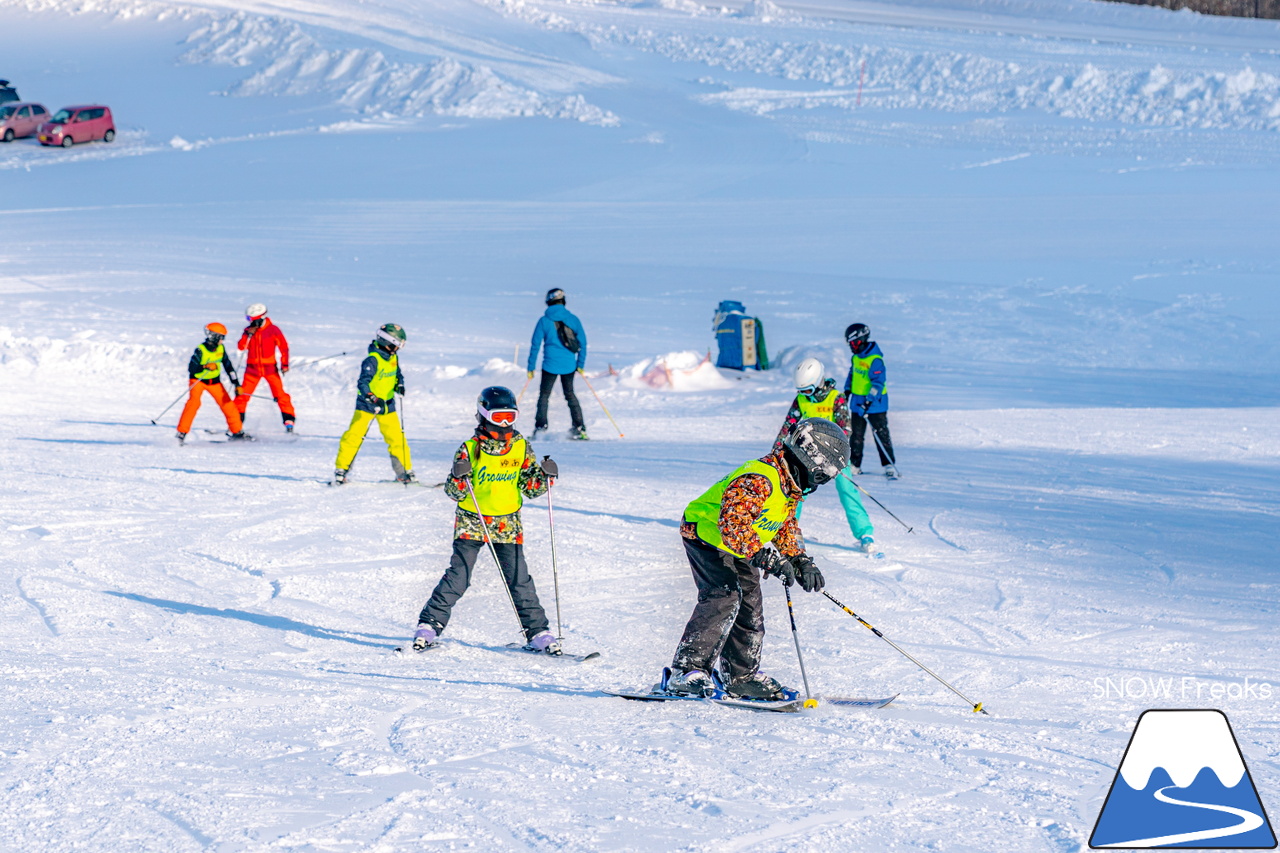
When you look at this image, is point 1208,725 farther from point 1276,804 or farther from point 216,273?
point 216,273

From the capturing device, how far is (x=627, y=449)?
39.7 ft

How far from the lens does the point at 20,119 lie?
111 feet

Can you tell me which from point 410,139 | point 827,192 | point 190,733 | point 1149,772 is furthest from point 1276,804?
point 410,139

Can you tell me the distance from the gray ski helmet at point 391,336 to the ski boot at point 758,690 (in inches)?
186

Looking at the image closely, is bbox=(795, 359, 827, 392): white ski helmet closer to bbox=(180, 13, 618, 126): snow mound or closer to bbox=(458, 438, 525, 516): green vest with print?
bbox=(458, 438, 525, 516): green vest with print

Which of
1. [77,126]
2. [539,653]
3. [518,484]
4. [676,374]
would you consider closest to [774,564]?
[518,484]

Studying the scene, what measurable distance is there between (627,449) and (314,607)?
5221mm

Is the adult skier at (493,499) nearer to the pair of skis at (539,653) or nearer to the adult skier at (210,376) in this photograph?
the pair of skis at (539,653)

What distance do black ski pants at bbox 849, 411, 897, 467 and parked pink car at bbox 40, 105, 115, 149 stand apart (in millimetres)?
29545

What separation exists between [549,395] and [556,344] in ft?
2.26

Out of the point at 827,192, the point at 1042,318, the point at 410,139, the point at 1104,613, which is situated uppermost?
the point at 410,139

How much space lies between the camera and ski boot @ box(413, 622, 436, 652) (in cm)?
632

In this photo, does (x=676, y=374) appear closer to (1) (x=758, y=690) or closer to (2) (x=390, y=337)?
(2) (x=390, y=337)

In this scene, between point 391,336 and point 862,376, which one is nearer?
point 391,336
